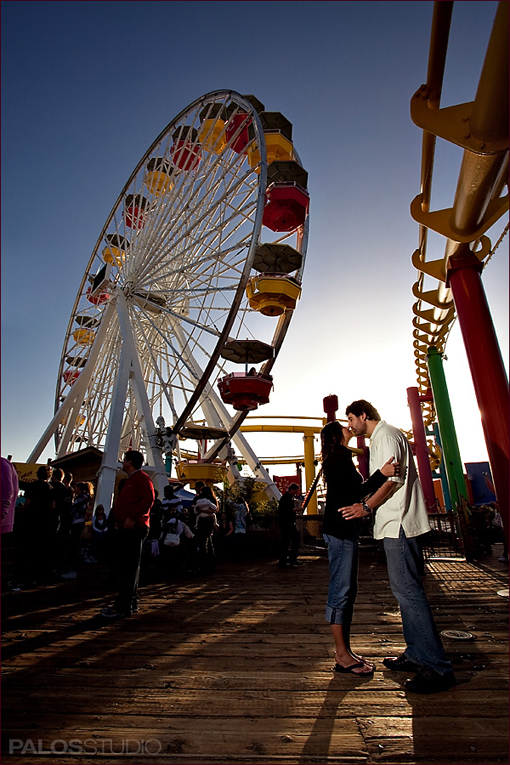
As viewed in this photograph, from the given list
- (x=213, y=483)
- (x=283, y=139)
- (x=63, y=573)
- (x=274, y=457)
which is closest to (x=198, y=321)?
(x=213, y=483)

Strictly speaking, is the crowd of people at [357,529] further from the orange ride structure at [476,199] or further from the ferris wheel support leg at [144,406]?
the ferris wheel support leg at [144,406]

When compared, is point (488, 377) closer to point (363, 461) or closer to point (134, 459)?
point (134, 459)

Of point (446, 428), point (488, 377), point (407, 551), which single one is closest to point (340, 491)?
point (407, 551)

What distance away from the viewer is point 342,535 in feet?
9.31

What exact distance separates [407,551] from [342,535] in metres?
0.42

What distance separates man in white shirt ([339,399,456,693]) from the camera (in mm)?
2389

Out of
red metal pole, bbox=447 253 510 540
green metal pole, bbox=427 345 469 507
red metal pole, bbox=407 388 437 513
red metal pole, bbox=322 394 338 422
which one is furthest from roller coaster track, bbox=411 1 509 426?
red metal pole, bbox=407 388 437 513

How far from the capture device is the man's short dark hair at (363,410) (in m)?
3.01

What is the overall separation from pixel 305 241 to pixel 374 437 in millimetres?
12590

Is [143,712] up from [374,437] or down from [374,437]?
down

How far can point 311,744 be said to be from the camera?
1810 millimetres

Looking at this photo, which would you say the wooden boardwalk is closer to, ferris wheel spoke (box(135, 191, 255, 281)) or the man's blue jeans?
the man's blue jeans

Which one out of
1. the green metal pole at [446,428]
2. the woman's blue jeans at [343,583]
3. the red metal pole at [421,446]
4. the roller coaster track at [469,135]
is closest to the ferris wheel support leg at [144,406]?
the green metal pole at [446,428]

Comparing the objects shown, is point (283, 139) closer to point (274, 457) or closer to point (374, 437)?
point (374, 437)
